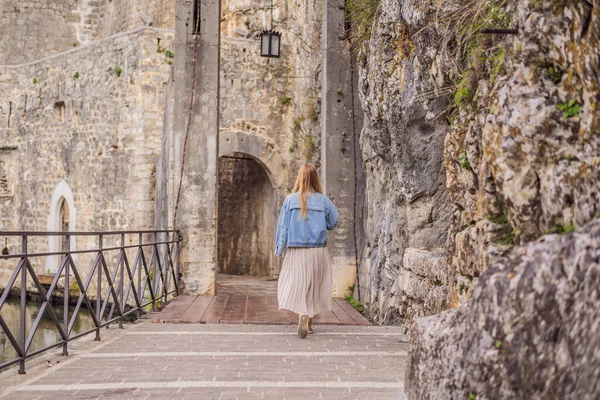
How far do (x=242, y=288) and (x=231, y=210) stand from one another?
509 centimetres

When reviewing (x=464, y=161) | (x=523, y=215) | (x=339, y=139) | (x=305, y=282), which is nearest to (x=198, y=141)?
(x=339, y=139)

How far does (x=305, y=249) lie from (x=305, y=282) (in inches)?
12.1

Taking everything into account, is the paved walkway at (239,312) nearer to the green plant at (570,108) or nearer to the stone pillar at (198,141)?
the stone pillar at (198,141)

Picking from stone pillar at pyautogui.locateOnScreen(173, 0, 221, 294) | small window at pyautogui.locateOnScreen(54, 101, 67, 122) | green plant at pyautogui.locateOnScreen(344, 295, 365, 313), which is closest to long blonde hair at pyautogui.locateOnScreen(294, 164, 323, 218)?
green plant at pyautogui.locateOnScreen(344, 295, 365, 313)

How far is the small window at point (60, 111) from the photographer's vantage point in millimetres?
17047

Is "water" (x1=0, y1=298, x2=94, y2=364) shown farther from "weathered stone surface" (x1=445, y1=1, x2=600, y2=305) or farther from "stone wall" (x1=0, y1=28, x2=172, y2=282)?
"weathered stone surface" (x1=445, y1=1, x2=600, y2=305)

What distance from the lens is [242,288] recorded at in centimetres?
1274

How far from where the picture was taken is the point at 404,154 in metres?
7.53

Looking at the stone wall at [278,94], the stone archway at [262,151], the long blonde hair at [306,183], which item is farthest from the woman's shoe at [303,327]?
the stone archway at [262,151]

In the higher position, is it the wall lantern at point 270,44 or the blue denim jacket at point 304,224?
the wall lantern at point 270,44

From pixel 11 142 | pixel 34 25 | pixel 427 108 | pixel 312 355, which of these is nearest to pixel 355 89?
pixel 427 108

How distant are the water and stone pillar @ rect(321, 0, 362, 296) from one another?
445 centimetres

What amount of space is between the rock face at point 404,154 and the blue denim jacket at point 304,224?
87cm

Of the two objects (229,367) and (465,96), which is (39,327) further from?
(465,96)
